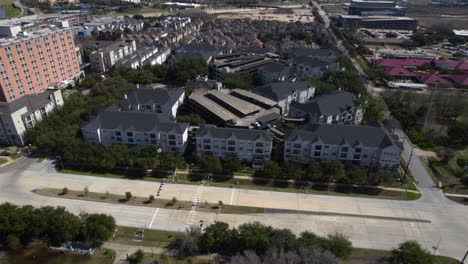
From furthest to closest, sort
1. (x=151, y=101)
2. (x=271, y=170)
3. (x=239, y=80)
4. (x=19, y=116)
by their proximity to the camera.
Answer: (x=239, y=80) < (x=151, y=101) < (x=19, y=116) < (x=271, y=170)

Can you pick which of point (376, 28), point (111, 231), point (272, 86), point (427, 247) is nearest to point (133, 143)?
point (111, 231)

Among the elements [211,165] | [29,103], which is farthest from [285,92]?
[29,103]

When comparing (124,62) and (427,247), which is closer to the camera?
(427,247)

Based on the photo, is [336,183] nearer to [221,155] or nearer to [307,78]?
[221,155]

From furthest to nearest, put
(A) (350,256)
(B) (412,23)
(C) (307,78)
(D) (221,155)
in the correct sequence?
(B) (412,23)
(C) (307,78)
(D) (221,155)
(A) (350,256)

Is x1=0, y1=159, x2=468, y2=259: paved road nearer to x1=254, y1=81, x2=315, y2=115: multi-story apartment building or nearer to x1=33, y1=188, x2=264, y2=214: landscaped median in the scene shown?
x1=33, y1=188, x2=264, y2=214: landscaped median

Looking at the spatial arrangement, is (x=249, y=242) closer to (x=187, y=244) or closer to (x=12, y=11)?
(x=187, y=244)

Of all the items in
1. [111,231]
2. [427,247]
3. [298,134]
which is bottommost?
[427,247]
